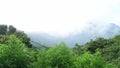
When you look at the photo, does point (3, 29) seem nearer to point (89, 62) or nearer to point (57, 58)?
point (57, 58)

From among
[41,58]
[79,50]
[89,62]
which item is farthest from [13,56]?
[79,50]

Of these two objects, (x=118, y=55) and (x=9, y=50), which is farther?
(x=118, y=55)

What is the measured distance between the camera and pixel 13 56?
34.6 meters

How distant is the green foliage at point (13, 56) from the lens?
111 ft

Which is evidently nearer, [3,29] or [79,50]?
[79,50]

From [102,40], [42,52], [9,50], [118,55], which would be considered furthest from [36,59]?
[102,40]

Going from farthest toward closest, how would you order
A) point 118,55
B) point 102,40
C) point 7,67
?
point 102,40, point 118,55, point 7,67

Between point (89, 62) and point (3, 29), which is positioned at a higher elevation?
point (3, 29)

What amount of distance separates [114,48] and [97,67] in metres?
30.2

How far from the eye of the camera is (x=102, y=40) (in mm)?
75312

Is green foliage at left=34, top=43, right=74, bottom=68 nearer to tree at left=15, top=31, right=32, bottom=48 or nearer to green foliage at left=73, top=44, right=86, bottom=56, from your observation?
tree at left=15, top=31, right=32, bottom=48

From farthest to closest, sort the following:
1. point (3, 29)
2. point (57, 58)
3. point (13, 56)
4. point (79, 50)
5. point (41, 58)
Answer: point (3, 29), point (79, 50), point (41, 58), point (57, 58), point (13, 56)

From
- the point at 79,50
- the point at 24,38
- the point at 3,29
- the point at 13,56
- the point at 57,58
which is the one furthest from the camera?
the point at 3,29

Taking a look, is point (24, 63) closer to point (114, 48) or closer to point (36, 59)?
point (36, 59)
